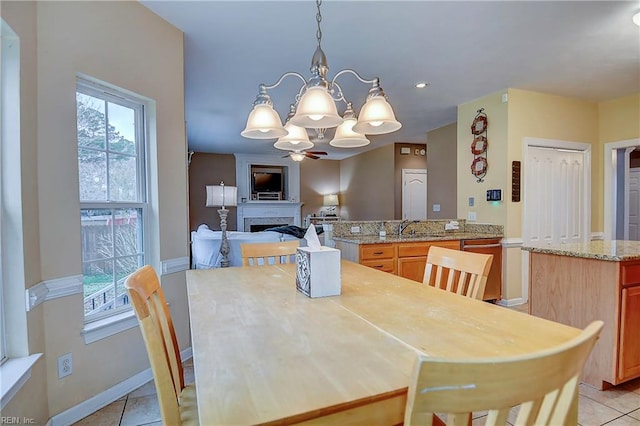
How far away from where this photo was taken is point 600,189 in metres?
4.63

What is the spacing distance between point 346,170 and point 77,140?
25.1 ft

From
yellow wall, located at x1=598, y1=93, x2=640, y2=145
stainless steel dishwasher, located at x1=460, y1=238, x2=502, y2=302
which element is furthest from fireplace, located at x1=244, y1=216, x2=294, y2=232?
yellow wall, located at x1=598, y1=93, x2=640, y2=145

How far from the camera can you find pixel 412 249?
3.79 meters

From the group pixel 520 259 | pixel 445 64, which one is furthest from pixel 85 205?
pixel 520 259

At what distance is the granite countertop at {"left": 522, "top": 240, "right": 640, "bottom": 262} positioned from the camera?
2.12 m

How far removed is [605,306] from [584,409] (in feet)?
2.14

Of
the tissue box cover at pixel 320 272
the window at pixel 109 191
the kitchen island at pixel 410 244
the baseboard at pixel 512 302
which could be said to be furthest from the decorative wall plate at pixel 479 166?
the window at pixel 109 191

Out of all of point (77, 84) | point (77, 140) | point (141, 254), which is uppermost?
point (77, 84)

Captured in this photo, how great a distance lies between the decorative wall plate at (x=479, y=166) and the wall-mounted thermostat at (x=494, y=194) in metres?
0.26

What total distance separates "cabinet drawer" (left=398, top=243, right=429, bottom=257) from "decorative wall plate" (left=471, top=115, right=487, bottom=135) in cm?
169

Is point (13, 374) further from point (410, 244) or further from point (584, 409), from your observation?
point (410, 244)

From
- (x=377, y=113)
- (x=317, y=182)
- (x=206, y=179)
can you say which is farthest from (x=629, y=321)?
(x=206, y=179)

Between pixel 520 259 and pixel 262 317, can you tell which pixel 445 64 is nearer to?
pixel 520 259

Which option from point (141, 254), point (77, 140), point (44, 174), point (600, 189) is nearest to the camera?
point (44, 174)
